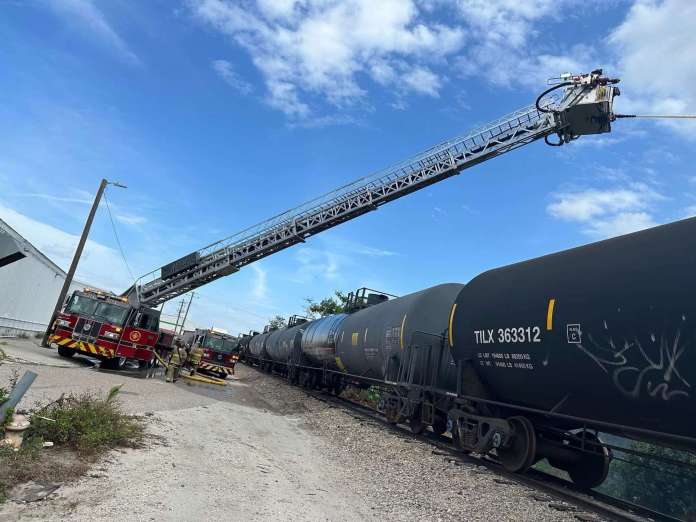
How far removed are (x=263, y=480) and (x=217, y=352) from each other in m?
19.7

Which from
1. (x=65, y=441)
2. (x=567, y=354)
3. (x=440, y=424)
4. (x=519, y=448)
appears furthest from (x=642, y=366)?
(x=440, y=424)

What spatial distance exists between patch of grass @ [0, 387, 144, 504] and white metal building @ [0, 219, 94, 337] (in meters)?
16.8

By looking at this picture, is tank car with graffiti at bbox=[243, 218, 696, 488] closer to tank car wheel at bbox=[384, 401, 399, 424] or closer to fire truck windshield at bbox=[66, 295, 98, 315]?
tank car wheel at bbox=[384, 401, 399, 424]

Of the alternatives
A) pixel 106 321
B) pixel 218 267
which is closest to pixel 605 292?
pixel 106 321

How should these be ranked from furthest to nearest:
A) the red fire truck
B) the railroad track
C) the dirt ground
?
1. the red fire truck
2. the railroad track
3. the dirt ground

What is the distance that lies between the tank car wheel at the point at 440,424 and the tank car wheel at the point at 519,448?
126 inches

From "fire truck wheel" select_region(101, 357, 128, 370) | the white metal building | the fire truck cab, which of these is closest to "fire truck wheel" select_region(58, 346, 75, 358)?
"fire truck wheel" select_region(101, 357, 128, 370)

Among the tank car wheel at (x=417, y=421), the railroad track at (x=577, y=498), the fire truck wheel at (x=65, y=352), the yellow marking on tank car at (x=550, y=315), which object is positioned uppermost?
the yellow marking on tank car at (x=550, y=315)

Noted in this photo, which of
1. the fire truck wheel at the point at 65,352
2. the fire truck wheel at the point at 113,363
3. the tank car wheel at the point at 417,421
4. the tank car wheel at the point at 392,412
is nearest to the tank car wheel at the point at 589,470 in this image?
the tank car wheel at the point at 417,421

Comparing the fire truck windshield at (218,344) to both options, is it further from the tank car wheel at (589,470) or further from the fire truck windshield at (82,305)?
the tank car wheel at (589,470)

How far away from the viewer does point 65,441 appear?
20.1 ft

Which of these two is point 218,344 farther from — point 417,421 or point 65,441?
point 65,441

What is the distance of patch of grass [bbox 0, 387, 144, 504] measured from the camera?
498 centimetres

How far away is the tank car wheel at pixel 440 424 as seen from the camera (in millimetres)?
11891
